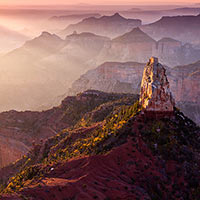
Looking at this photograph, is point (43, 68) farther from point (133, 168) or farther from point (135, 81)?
point (133, 168)

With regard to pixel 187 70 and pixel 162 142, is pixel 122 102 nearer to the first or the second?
pixel 162 142

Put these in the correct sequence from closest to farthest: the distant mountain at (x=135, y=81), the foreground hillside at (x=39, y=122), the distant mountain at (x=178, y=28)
Answer: the foreground hillside at (x=39, y=122), the distant mountain at (x=135, y=81), the distant mountain at (x=178, y=28)

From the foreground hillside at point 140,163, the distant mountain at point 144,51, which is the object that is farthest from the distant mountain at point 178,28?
the foreground hillside at point 140,163

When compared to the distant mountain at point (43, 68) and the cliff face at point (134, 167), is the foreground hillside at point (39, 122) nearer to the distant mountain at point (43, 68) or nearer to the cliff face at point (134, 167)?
the cliff face at point (134, 167)

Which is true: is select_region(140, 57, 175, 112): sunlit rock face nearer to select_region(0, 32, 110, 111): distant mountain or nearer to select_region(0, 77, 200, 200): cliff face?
select_region(0, 77, 200, 200): cliff face

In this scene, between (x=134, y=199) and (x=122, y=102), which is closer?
(x=134, y=199)

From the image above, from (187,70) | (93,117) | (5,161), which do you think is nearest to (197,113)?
(187,70)
